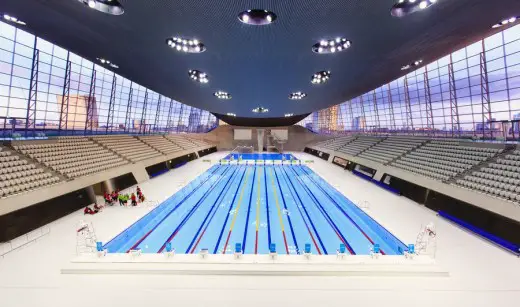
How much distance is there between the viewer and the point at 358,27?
586 cm

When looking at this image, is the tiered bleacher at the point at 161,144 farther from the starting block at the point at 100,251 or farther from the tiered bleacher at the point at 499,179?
the tiered bleacher at the point at 499,179

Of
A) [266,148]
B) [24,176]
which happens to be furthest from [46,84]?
[266,148]

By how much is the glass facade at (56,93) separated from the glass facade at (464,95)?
67.5ft

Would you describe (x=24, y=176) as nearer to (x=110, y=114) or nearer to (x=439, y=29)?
(x=110, y=114)

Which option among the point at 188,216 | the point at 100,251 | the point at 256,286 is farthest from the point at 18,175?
the point at 256,286

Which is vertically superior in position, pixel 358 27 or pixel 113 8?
pixel 358 27

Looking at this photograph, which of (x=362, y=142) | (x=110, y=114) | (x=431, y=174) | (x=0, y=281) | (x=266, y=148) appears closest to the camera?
(x=0, y=281)

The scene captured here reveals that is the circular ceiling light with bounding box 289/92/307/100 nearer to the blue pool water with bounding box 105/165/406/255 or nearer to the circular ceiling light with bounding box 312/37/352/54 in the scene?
the blue pool water with bounding box 105/165/406/255

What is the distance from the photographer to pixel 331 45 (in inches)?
284

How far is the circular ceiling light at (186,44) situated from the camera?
6852 millimetres

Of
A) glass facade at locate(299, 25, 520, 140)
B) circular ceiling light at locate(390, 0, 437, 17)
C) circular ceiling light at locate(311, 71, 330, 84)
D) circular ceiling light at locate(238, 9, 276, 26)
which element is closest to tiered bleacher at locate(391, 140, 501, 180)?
glass facade at locate(299, 25, 520, 140)

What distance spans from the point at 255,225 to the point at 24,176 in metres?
8.22

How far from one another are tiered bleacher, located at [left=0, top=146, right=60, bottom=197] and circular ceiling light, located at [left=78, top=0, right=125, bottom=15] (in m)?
6.21

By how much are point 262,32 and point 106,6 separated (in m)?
3.31
